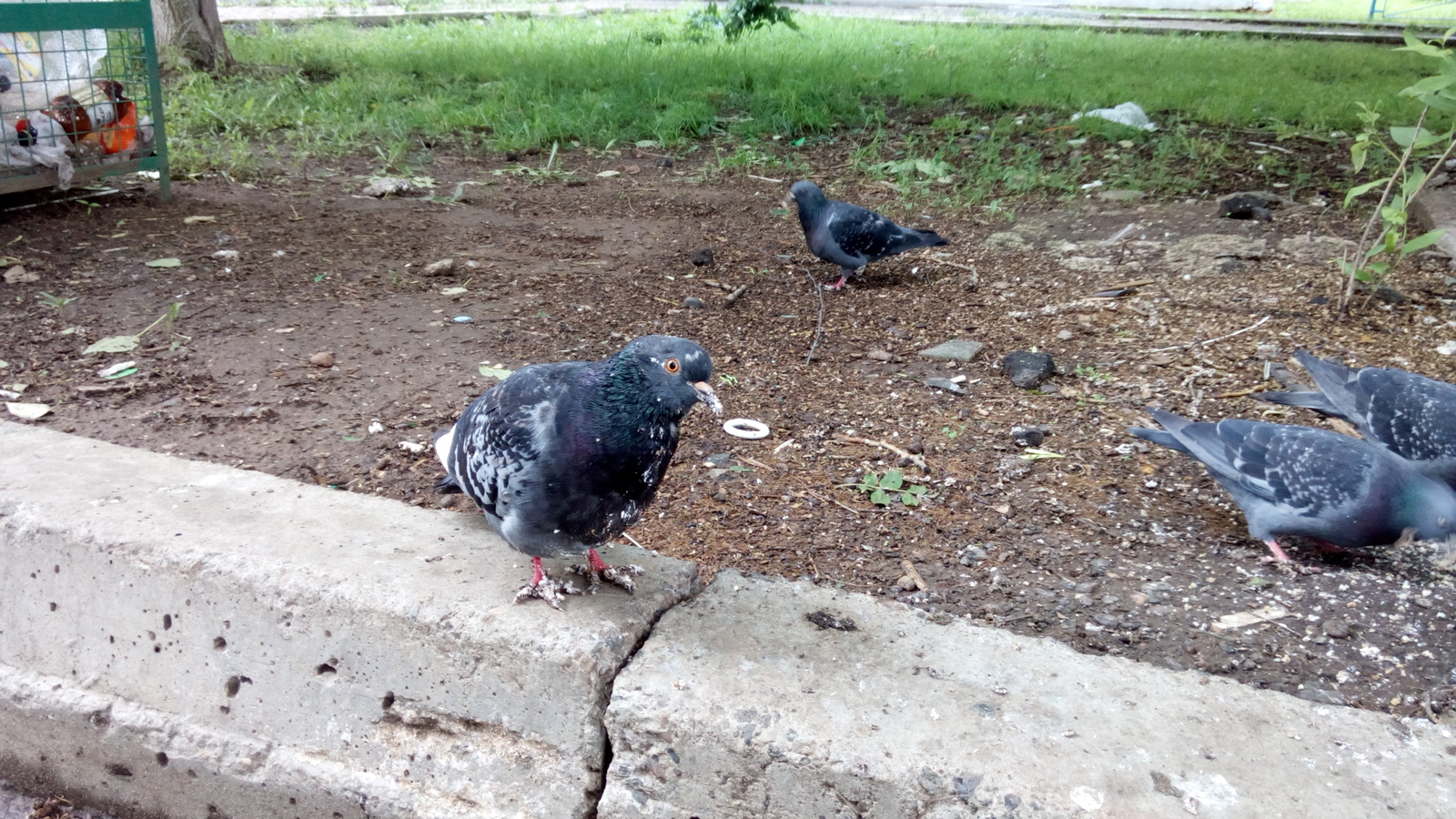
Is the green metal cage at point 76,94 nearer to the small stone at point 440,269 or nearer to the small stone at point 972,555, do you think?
the small stone at point 440,269

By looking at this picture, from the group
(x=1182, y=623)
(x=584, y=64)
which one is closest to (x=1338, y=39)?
(x=584, y=64)

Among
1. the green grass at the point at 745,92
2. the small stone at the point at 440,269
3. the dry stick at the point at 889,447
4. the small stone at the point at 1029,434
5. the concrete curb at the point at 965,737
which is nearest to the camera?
→ the concrete curb at the point at 965,737

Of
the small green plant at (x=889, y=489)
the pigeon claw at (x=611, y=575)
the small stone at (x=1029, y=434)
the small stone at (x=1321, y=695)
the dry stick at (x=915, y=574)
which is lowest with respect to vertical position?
the small stone at (x=1321, y=695)

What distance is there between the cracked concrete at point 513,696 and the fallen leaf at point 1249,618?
45cm

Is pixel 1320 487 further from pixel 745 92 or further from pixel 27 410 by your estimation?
pixel 745 92

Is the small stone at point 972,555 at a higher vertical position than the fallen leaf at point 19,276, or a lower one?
lower

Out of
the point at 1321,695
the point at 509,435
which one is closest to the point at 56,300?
the point at 509,435

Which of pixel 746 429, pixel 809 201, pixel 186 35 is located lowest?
pixel 746 429

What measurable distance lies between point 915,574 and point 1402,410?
1.63 m

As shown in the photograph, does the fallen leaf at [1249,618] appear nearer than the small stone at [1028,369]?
Yes

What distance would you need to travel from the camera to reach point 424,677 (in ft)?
7.23

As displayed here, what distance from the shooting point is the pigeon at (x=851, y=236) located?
4.88 m

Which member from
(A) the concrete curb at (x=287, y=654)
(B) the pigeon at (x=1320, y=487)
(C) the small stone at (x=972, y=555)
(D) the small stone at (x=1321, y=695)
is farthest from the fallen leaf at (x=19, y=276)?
(D) the small stone at (x=1321, y=695)

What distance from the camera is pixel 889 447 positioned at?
3363mm
